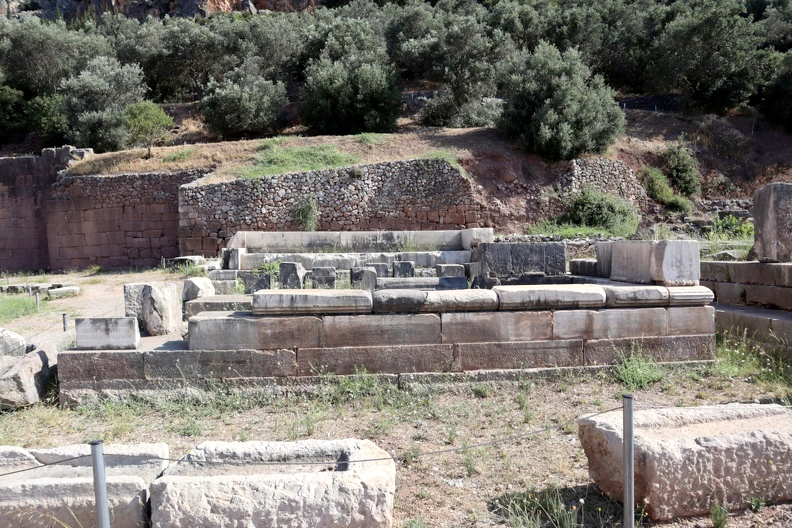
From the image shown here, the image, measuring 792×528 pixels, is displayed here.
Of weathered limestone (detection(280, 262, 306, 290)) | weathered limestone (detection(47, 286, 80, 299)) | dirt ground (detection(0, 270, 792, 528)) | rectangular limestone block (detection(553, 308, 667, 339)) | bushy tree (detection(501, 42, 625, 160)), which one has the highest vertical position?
bushy tree (detection(501, 42, 625, 160))

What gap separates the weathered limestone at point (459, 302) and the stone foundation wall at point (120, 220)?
1841cm

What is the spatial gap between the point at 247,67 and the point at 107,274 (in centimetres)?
1563

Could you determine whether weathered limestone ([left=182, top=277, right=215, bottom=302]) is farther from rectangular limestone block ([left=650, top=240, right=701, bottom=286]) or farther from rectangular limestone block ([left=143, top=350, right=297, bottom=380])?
rectangular limestone block ([left=650, top=240, right=701, bottom=286])

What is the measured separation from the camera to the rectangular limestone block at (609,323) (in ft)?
19.9

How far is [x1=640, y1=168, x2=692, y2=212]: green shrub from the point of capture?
24.0 metres

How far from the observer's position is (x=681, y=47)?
93.4ft

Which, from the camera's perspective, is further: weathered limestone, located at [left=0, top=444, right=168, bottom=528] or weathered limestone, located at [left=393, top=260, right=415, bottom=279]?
weathered limestone, located at [left=393, top=260, right=415, bottom=279]

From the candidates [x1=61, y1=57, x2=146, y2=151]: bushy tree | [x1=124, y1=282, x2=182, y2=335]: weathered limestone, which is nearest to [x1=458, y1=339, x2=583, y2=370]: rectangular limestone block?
[x1=124, y1=282, x2=182, y2=335]: weathered limestone

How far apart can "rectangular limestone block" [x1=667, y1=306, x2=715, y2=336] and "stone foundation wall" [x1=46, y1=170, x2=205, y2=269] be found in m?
19.5

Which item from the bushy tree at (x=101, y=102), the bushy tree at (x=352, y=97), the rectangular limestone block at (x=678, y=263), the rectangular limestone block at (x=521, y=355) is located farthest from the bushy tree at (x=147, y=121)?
the rectangular limestone block at (x=678, y=263)

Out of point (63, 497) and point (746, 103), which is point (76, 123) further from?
point (746, 103)

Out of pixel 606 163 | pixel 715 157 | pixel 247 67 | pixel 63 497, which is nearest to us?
pixel 63 497

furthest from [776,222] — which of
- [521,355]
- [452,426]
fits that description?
[452,426]

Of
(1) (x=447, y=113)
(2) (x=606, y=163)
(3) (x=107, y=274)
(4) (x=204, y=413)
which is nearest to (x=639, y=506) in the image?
(4) (x=204, y=413)
